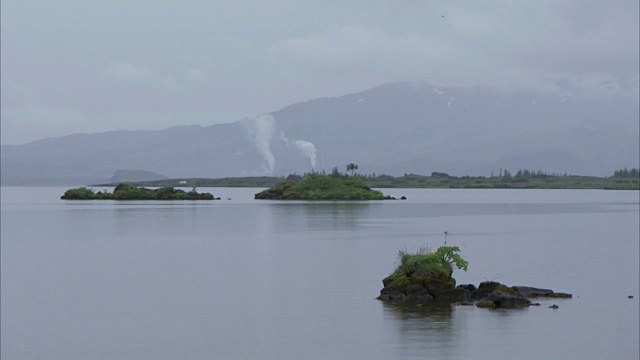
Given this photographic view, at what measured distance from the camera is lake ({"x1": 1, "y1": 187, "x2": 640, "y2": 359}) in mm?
27250

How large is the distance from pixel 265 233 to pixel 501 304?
46865 millimetres

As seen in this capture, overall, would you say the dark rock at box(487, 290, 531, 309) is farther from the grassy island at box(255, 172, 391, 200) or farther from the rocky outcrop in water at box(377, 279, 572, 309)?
the grassy island at box(255, 172, 391, 200)

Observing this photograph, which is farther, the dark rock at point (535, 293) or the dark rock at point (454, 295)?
the dark rock at point (535, 293)

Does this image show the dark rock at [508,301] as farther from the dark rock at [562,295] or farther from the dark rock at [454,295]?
the dark rock at [562,295]

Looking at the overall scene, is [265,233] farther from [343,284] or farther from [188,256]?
[343,284]

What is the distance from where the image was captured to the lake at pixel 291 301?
27.2 m

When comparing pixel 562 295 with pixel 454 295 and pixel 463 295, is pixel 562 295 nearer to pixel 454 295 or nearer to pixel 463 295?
pixel 463 295

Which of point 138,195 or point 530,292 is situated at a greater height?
point 138,195

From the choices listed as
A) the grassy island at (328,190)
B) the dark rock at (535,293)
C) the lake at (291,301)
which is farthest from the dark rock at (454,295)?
the grassy island at (328,190)

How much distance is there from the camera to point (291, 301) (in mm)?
36438

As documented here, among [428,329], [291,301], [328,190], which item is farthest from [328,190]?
[428,329]

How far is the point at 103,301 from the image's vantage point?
119 feet

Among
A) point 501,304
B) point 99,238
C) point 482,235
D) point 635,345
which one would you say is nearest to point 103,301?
point 501,304

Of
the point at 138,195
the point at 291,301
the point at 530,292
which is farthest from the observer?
the point at 138,195
